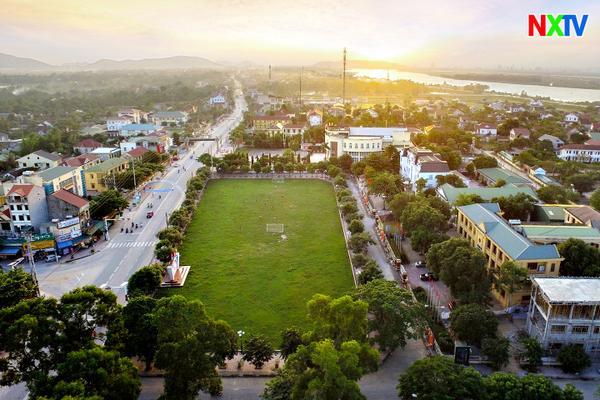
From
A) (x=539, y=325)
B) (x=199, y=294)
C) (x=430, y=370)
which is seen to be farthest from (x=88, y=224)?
(x=539, y=325)

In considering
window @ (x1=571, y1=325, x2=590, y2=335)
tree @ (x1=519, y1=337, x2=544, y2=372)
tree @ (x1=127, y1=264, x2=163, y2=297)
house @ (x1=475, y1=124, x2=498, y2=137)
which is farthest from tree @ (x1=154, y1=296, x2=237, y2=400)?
house @ (x1=475, y1=124, x2=498, y2=137)

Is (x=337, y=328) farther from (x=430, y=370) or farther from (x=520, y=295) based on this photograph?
(x=520, y=295)

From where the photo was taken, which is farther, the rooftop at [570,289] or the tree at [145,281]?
the tree at [145,281]

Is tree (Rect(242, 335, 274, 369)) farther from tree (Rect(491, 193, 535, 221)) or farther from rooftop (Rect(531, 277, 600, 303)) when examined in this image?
tree (Rect(491, 193, 535, 221))

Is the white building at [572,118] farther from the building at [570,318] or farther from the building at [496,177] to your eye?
the building at [570,318]

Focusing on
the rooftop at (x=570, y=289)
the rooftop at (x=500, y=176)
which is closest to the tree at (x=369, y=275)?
the rooftop at (x=570, y=289)

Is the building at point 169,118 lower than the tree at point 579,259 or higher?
higher
